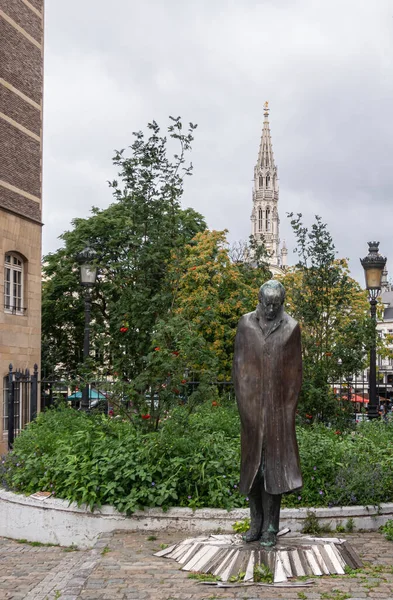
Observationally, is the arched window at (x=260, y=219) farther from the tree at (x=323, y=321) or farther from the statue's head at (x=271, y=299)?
the statue's head at (x=271, y=299)

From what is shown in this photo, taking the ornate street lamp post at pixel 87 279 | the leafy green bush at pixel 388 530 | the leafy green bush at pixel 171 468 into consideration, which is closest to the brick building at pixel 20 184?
the ornate street lamp post at pixel 87 279

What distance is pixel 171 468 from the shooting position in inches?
352

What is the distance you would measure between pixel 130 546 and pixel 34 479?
219cm

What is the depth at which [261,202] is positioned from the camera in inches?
5881

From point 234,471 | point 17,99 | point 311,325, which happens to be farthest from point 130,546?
point 17,99

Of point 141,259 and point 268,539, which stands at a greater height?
point 141,259

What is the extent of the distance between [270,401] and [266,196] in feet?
476

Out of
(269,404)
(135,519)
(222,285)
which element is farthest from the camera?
(222,285)

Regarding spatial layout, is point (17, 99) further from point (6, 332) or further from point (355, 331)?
point (355, 331)

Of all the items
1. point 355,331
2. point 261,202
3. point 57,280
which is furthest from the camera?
point 261,202

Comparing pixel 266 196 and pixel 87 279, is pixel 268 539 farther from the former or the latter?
pixel 266 196

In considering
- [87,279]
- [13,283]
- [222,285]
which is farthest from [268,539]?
[222,285]

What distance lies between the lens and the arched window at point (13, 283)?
22.3 m

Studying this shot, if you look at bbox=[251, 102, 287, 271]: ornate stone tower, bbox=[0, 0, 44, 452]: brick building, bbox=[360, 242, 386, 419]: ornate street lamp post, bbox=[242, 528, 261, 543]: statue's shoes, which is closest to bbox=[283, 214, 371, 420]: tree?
bbox=[360, 242, 386, 419]: ornate street lamp post
